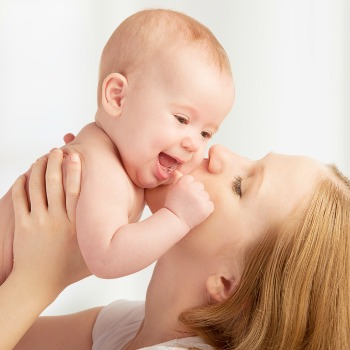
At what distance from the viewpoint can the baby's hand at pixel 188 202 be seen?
5.69ft

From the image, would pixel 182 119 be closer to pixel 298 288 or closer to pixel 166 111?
pixel 166 111

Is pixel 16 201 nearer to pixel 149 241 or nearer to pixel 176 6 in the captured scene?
pixel 149 241

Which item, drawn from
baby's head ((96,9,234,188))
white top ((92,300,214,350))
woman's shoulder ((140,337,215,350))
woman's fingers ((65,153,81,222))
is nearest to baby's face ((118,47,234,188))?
baby's head ((96,9,234,188))

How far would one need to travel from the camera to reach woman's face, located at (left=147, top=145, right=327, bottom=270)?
184cm

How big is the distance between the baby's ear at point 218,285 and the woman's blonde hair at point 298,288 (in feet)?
0.11

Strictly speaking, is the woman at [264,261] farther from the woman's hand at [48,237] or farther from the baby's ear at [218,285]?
the woman's hand at [48,237]

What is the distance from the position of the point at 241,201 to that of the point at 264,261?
0.47 feet

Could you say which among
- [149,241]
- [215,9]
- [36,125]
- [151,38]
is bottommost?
[149,241]

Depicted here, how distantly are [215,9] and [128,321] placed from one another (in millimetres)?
1414

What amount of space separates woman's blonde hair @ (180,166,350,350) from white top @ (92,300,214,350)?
0.39m

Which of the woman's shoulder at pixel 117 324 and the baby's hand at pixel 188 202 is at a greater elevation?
the baby's hand at pixel 188 202

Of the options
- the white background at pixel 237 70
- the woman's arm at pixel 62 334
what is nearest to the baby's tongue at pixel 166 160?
the woman's arm at pixel 62 334

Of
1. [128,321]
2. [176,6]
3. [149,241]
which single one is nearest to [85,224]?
[149,241]

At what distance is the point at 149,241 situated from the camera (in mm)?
1667
